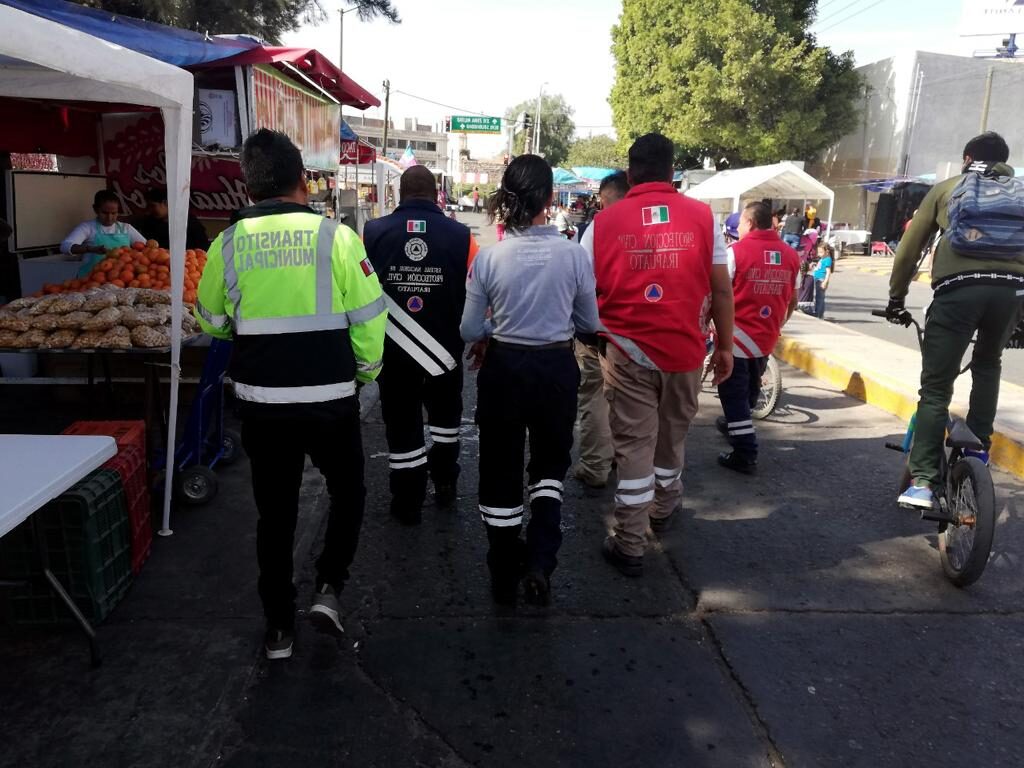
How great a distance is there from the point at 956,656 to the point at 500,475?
2042 mm

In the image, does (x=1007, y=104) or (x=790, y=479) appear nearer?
(x=790, y=479)

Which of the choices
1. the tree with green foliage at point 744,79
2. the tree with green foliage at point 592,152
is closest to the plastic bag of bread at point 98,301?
the tree with green foliage at point 744,79

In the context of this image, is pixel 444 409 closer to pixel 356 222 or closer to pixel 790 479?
pixel 790 479

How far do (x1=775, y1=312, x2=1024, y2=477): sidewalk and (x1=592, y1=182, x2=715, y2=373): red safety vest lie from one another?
10.6 feet

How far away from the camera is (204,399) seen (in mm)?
4492

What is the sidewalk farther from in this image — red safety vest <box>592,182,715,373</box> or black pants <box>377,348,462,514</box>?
black pants <box>377,348,462,514</box>

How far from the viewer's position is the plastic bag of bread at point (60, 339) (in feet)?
14.2

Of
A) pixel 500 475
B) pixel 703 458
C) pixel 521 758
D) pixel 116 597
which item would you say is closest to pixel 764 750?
pixel 521 758

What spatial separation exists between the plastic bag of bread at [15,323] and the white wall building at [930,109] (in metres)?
33.4

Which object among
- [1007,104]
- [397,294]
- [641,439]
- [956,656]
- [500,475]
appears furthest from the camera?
[1007,104]

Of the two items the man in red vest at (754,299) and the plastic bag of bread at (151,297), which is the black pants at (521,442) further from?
the plastic bag of bread at (151,297)

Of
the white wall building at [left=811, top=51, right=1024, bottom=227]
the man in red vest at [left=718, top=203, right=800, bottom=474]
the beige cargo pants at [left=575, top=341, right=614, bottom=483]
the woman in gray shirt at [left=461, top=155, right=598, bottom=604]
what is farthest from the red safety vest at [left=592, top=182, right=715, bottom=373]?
the white wall building at [left=811, top=51, right=1024, bottom=227]

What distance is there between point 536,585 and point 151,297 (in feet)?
10.7

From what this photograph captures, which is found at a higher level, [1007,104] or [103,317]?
[1007,104]
